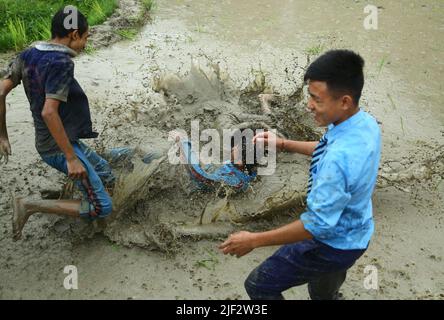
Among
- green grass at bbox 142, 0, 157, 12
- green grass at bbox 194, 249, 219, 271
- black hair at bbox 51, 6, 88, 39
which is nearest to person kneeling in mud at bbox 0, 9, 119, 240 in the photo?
black hair at bbox 51, 6, 88, 39

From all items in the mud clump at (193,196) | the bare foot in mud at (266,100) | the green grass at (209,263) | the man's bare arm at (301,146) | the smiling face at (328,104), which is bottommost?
the green grass at (209,263)

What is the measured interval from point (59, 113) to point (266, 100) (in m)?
2.04

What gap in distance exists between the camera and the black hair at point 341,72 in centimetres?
163

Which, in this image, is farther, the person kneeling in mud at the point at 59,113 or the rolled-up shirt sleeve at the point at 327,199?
the person kneeling in mud at the point at 59,113

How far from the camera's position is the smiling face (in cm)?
166

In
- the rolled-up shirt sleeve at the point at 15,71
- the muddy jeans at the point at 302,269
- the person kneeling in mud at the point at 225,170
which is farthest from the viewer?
the person kneeling in mud at the point at 225,170

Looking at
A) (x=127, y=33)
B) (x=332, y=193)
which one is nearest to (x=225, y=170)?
(x=332, y=193)

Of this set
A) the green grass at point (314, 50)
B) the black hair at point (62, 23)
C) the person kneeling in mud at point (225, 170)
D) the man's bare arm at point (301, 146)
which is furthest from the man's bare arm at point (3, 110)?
the green grass at point (314, 50)

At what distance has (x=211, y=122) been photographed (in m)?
3.86

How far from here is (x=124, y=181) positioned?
290cm

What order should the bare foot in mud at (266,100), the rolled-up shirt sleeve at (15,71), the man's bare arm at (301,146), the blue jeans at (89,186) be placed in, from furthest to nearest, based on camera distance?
the bare foot in mud at (266,100)
the blue jeans at (89,186)
the rolled-up shirt sleeve at (15,71)
the man's bare arm at (301,146)

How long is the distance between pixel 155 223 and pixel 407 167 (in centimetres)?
190

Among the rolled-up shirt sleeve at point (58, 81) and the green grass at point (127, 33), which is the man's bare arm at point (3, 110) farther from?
the green grass at point (127, 33)

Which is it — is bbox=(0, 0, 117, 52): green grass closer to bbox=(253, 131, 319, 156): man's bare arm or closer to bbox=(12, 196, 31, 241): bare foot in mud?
bbox=(12, 196, 31, 241): bare foot in mud
